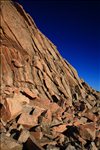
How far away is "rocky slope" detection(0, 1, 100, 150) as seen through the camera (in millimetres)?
19906

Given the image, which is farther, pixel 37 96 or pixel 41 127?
A: pixel 37 96

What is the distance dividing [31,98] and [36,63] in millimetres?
Result: 7711

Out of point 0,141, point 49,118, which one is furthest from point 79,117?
point 0,141

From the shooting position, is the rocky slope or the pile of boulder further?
the rocky slope

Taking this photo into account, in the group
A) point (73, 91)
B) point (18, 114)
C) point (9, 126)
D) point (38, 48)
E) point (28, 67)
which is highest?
point (38, 48)

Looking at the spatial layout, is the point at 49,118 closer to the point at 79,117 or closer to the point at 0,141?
the point at 79,117

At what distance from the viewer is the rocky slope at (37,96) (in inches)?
784

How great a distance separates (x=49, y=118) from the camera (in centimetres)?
2534

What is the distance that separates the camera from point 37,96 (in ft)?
104

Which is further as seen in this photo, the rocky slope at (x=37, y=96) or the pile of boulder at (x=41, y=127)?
the rocky slope at (x=37, y=96)

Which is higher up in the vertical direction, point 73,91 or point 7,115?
point 73,91

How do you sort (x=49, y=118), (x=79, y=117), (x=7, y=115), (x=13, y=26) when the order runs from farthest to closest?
1. (x=13, y=26)
2. (x=79, y=117)
3. (x=49, y=118)
4. (x=7, y=115)

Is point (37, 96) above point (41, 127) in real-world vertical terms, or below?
above

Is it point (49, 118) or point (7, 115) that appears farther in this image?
point (49, 118)
